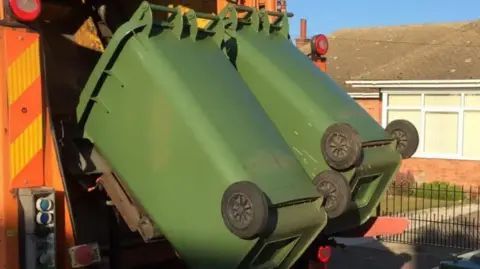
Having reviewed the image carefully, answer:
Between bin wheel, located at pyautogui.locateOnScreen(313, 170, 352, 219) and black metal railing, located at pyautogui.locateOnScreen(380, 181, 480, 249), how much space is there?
15.6 feet

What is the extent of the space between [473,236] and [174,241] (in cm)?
917

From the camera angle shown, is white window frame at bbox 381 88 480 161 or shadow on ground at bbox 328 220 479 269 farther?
white window frame at bbox 381 88 480 161

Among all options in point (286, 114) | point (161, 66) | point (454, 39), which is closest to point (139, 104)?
point (161, 66)

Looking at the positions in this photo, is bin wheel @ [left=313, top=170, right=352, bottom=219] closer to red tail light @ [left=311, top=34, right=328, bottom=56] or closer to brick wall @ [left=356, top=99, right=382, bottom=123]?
red tail light @ [left=311, top=34, right=328, bottom=56]

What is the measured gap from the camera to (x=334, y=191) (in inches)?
134

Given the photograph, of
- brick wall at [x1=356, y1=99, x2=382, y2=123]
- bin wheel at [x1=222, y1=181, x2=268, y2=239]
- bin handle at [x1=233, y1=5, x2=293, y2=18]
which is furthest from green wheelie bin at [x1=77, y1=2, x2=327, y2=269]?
brick wall at [x1=356, y1=99, x2=382, y2=123]

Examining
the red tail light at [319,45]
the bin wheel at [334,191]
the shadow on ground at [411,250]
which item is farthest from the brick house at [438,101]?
the bin wheel at [334,191]

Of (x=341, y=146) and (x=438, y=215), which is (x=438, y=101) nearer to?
(x=438, y=215)

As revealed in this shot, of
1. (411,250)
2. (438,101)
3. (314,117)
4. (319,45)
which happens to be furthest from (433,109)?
(314,117)

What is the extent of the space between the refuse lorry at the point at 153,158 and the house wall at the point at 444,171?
14854 millimetres

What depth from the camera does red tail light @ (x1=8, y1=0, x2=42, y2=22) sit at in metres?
2.99

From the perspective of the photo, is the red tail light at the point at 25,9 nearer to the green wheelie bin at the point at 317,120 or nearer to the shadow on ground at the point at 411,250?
the green wheelie bin at the point at 317,120

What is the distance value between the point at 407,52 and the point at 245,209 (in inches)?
944

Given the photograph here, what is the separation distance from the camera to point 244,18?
13.2ft
